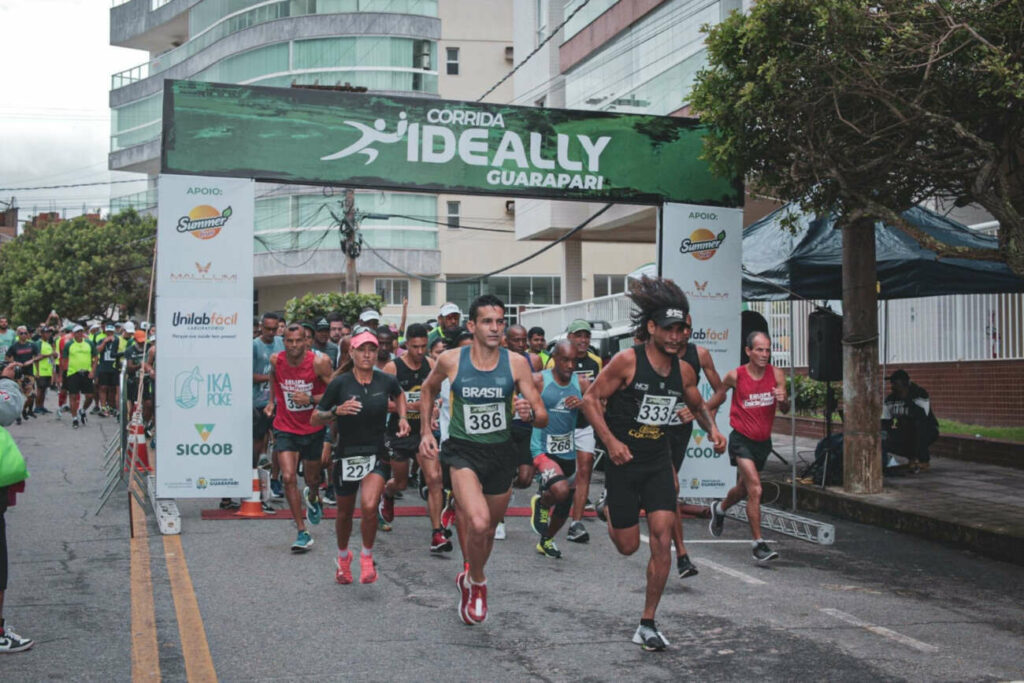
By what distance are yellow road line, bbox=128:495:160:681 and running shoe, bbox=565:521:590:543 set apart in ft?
12.2

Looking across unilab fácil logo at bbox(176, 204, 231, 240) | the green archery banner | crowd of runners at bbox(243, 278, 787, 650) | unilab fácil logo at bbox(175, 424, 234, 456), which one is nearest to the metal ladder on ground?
crowd of runners at bbox(243, 278, 787, 650)

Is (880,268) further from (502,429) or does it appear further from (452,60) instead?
(452,60)

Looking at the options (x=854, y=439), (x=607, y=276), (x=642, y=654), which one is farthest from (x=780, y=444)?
(x=607, y=276)

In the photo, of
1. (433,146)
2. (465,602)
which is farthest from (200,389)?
(465,602)

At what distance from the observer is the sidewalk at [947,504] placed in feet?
34.2

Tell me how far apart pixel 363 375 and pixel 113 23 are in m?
68.0

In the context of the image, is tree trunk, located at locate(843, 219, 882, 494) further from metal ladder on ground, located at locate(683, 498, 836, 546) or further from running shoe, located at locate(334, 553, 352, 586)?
running shoe, located at locate(334, 553, 352, 586)

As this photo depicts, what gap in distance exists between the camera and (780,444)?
19141 millimetres

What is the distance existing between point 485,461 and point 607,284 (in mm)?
45857

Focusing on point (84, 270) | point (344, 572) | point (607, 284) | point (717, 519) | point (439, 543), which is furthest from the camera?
point (84, 270)

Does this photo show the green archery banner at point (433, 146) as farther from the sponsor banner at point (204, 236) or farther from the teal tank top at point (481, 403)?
the teal tank top at point (481, 403)

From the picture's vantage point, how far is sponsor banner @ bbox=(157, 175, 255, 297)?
1080cm

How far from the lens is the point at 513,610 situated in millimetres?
7457

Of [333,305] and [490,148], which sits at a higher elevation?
[333,305]
